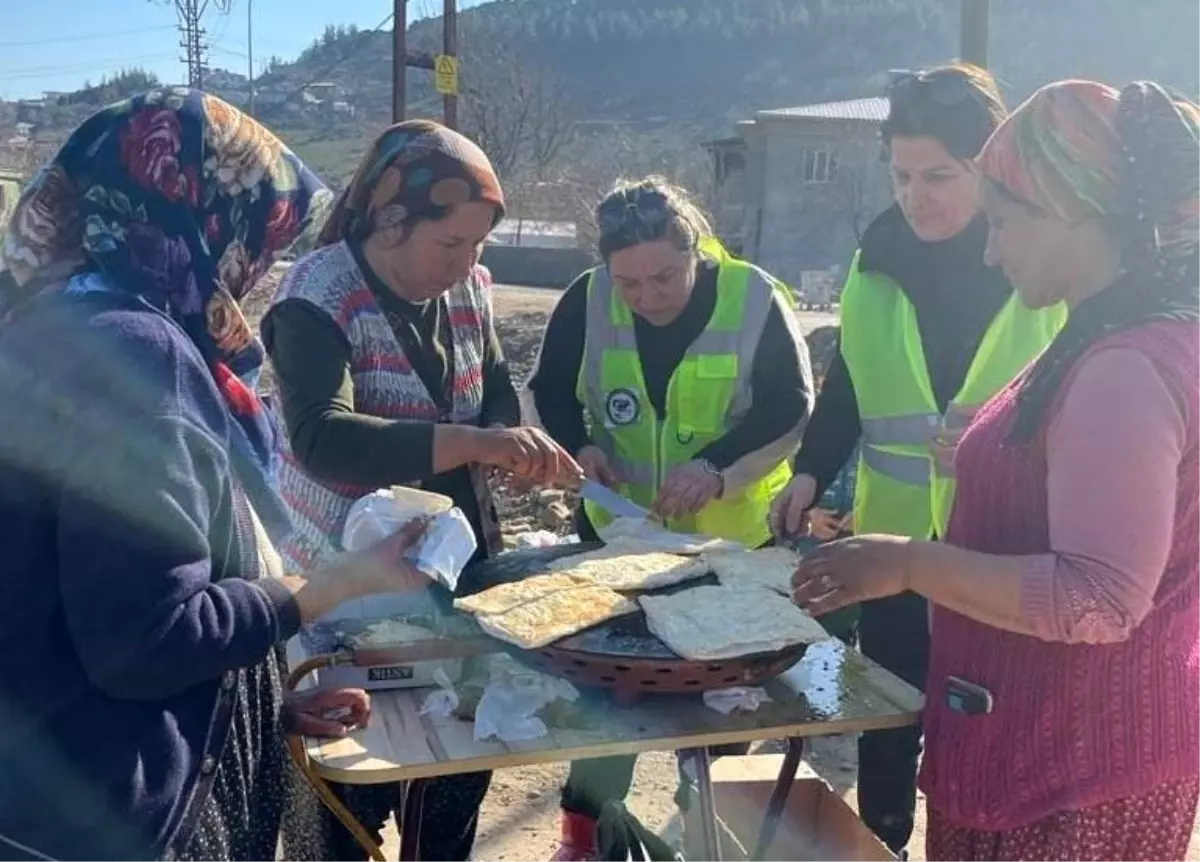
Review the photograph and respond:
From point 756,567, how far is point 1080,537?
79cm

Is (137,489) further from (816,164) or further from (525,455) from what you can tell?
(816,164)

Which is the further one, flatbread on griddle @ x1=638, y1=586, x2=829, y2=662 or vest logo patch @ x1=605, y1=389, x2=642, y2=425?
vest logo patch @ x1=605, y1=389, x2=642, y2=425

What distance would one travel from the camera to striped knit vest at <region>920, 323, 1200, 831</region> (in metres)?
1.77

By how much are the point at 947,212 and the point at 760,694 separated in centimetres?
123

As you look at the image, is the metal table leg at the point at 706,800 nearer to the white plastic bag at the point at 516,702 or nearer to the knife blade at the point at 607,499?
the white plastic bag at the point at 516,702

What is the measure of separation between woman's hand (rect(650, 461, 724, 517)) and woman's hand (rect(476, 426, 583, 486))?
1.32 ft

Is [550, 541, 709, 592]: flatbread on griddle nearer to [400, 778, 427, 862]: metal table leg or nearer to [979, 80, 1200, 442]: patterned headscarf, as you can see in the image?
[400, 778, 427, 862]: metal table leg

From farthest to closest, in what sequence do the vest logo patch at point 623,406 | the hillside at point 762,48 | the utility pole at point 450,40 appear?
the hillside at point 762,48
the utility pole at point 450,40
the vest logo patch at point 623,406

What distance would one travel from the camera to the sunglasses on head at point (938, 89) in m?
2.49

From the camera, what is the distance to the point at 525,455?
7.72 ft

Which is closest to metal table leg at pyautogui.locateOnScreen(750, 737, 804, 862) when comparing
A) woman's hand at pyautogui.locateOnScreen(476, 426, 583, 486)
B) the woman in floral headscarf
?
woman's hand at pyautogui.locateOnScreen(476, 426, 583, 486)

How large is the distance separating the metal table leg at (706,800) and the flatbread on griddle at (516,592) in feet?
1.17

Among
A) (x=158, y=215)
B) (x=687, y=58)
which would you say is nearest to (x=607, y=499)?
(x=158, y=215)

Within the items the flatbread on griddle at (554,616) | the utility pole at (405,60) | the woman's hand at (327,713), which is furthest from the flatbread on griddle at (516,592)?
the utility pole at (405,60)
